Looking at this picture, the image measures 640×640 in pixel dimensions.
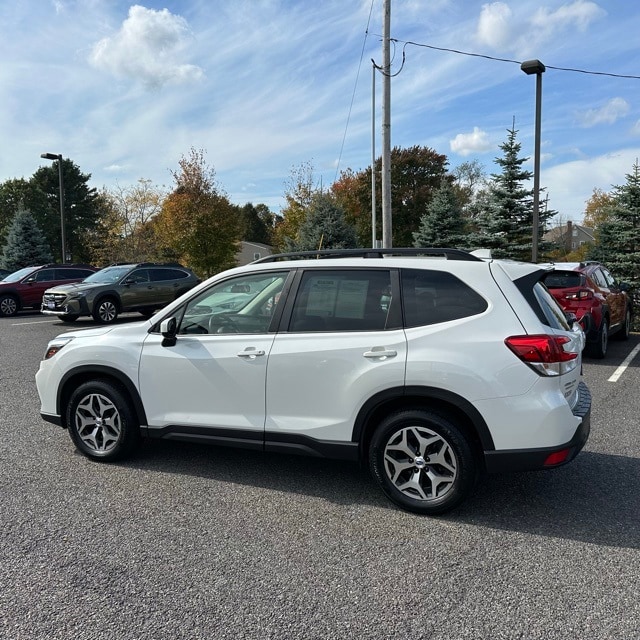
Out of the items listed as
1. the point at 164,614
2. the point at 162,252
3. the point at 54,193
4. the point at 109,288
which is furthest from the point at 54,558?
the point at 54,193

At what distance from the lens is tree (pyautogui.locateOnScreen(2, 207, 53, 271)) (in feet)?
123

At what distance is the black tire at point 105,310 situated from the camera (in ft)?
48.8

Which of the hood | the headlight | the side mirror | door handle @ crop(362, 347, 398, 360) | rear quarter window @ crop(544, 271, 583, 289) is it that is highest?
rear quarter window @ crop(544, 271, 583, 289)

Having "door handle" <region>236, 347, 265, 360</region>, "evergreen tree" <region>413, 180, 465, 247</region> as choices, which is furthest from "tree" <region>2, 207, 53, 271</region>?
"door handle" <region>236, 347, 265, 360</region>

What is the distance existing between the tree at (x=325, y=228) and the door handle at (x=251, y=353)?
20.8 m

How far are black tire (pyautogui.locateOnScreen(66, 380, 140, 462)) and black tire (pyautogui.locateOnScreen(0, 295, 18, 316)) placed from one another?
15.2m

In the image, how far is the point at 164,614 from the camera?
105 inches

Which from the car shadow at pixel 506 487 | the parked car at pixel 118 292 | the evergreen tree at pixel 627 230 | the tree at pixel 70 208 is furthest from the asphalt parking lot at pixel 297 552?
the tree at pixel 70 208

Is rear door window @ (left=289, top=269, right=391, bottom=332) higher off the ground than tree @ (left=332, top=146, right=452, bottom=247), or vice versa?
tree @ (left=332, top=146, right=452, bottom=247)

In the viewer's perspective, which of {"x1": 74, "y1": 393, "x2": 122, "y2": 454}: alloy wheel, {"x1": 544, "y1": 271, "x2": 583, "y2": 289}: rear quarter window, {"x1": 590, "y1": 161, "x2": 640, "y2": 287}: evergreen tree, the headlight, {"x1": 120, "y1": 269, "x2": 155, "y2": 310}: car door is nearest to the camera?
{"x1": 74, "y1": 393, "x2": 122, "y2": 454}: alloy wheel

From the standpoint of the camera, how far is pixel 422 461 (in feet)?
12.0

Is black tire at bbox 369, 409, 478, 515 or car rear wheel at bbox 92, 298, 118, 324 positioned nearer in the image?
black tire at bbox 369, 409, 478, 515

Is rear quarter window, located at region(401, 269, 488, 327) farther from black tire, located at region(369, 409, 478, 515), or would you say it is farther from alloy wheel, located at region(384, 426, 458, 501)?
alloy wheel, located at region(384, 426, 458, 501)

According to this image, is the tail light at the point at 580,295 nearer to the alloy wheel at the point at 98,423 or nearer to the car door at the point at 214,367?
the car door at the point at 214,367
